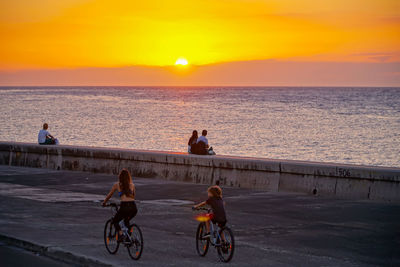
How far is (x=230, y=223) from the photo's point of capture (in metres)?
14.7

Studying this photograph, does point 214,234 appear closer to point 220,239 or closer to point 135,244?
point 220,239

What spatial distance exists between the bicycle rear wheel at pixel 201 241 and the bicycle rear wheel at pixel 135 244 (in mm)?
914

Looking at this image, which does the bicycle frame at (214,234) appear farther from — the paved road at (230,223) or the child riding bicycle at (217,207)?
the paved road at (230,223)

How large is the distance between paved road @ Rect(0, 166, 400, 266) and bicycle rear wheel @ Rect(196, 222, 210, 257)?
123 mm

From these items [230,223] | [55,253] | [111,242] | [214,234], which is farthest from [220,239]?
[230,223]

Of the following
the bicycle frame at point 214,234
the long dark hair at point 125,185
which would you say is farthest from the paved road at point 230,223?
the long dark hair at point 125,185

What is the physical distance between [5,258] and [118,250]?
69.4 inches

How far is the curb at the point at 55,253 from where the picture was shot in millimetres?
10878

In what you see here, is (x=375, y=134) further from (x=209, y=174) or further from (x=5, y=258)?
(x=5, y=258)

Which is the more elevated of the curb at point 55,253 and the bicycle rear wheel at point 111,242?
the bicycle rear wheel at point 111,242

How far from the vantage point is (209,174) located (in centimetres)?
2216

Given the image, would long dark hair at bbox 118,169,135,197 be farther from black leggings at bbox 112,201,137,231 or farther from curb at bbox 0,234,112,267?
curb at bbox 0,234,112,267

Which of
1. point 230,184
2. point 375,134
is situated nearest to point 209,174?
point 230,184

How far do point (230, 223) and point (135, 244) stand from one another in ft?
13.9
